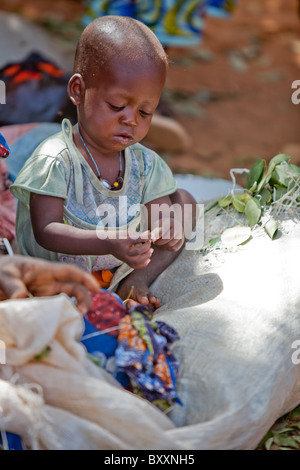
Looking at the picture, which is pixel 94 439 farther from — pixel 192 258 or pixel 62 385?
pixel 192 258

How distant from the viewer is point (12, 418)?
1.51m

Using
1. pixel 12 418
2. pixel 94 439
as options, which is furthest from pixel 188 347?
pixel 12 418

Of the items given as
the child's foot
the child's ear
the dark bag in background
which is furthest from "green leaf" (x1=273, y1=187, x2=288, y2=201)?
the dark bag in background

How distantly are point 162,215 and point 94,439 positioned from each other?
105 centimetres

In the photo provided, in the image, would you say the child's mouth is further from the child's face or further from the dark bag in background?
the dark bag in background

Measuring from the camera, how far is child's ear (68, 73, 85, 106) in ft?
7.00

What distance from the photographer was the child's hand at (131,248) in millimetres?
1889

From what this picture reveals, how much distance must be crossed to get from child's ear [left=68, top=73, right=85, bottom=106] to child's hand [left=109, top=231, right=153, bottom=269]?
54 cm

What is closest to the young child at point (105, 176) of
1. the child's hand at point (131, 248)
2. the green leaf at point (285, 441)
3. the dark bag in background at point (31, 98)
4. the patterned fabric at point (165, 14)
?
the child's hand at point (131, 248)

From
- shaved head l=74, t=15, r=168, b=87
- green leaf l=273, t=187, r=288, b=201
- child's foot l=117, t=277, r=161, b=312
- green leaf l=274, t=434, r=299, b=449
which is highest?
shaved head l=74, t=15, r=168, b=87

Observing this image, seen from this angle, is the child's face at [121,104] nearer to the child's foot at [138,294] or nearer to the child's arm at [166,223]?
the child's arm at [166,223]

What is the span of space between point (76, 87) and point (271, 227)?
0.82m

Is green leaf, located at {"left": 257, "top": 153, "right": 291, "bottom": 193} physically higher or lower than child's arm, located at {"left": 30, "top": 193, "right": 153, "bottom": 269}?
higher

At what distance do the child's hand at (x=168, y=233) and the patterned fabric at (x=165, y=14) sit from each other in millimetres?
3212
